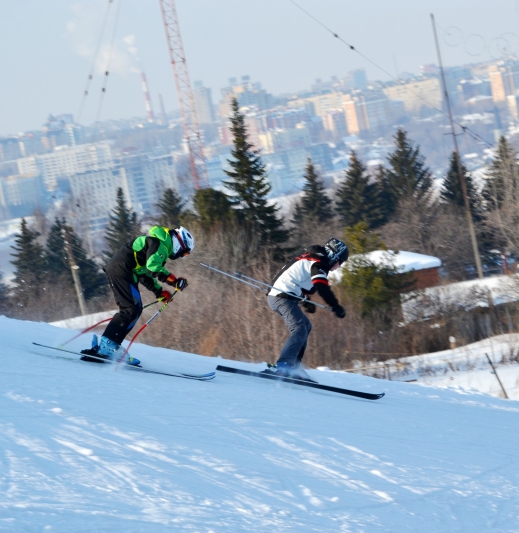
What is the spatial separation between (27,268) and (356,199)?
21.8 m

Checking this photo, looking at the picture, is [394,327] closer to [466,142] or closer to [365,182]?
[365,182]

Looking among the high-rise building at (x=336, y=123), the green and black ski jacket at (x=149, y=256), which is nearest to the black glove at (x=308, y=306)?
the green and black ski jacket at (x=149, y=256)

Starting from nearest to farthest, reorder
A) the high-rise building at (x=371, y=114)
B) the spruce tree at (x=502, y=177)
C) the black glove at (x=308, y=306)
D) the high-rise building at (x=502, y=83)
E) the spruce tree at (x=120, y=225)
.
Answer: the black glove at (x=308, y=306) < the spruce tree at (x=502, y=177) < the spruce tree at (x=120, y=225) < the high-rise building at (x=502, y=83) < the high-rise building at (x=371, y=114)

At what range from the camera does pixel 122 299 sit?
6582mm

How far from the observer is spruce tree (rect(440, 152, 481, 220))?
158 ft

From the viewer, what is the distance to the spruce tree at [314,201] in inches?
1834

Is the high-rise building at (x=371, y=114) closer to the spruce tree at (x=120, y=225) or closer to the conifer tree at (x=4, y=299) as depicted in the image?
the spruce tree at (x=120, y=225)

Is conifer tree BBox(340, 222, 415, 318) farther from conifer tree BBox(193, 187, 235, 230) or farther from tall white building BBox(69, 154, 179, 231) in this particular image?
tall white building BBox(69, 154, 179, 231)

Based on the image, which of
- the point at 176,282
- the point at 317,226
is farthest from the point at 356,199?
the point at 176,282

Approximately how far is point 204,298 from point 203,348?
249 centimetres

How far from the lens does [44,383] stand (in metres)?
5.39

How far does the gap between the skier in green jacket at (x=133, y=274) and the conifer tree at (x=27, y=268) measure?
4022cm

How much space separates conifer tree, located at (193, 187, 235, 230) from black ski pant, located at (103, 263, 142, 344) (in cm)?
2814

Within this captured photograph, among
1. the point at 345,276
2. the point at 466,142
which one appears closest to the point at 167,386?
the point at 345,276
